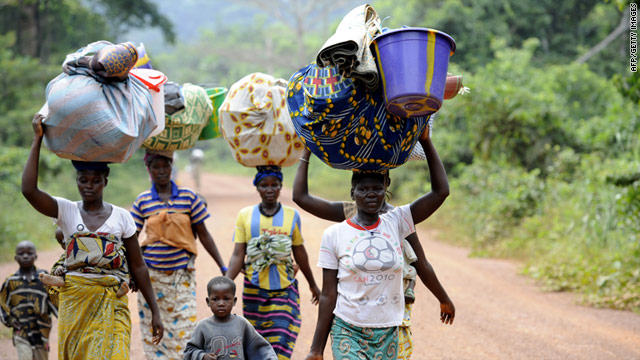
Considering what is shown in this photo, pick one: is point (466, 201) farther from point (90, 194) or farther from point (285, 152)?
point (90, 194)

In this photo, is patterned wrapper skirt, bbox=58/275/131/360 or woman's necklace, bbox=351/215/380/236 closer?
woman's necklace, bbox=351/215/380/236

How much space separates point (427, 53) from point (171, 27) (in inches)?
793

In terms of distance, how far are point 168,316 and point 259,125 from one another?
5.18 feet

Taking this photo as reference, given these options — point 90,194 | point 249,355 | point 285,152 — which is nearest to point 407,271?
point 249,355

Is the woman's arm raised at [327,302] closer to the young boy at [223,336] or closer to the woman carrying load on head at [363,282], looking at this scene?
the woman carrying load on head at [363,282]

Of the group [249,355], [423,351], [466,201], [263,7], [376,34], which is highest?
[263,7]

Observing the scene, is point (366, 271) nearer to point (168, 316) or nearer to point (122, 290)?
point (122, 290)

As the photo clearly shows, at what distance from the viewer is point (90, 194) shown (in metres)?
3.52

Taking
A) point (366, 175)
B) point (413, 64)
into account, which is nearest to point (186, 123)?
point (366, 175)

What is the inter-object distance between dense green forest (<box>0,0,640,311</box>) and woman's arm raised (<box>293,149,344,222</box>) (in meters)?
0.99

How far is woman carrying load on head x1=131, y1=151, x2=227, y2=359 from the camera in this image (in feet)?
15.2

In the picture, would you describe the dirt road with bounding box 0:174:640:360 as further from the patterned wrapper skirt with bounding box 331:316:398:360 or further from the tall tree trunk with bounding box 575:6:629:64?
the tall tree trunk with bounding box 575:6:629:64

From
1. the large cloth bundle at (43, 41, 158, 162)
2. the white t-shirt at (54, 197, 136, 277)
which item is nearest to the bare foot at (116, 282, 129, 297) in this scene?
the white t-shirt at (54, 197, 136, 277)

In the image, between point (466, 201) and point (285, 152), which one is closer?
point (285, 152)
